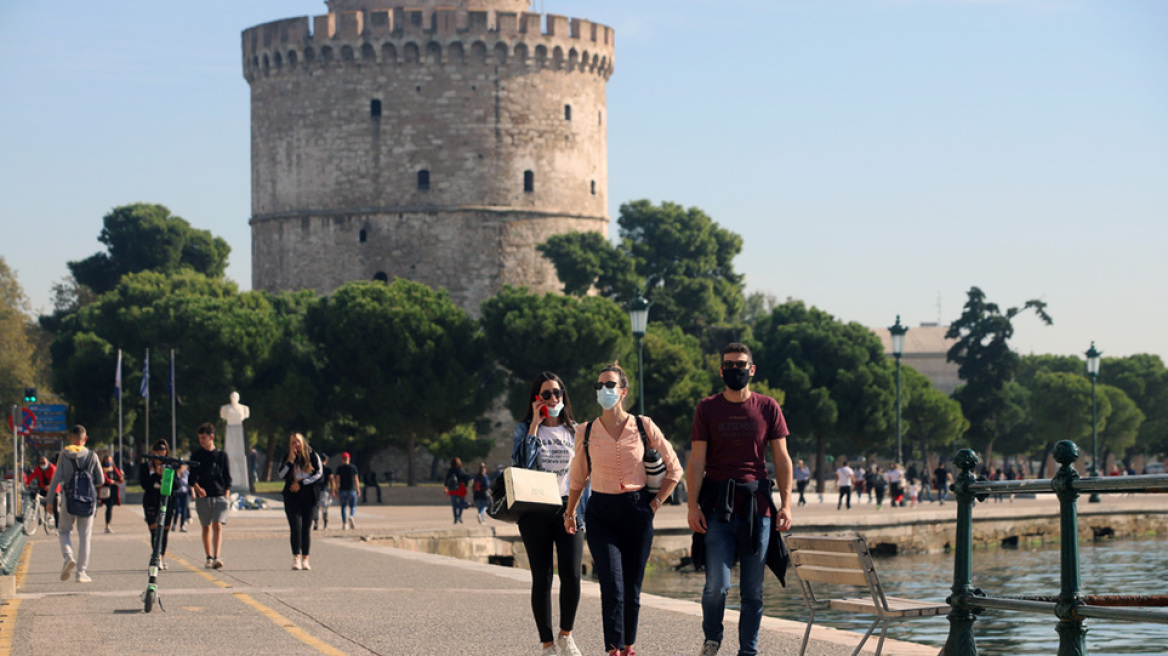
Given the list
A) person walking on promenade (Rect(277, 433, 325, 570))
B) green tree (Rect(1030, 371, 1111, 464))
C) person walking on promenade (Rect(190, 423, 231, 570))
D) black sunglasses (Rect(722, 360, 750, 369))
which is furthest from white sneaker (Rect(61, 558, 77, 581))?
green tree (Rect(1030, 371, 1111, 464))

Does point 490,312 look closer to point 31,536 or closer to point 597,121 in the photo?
point 597,121

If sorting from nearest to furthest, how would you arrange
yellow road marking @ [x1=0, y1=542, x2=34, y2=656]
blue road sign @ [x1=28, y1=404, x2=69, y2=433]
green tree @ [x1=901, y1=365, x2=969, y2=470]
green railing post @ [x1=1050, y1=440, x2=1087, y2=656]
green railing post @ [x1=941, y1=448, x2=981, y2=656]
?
green railing post @ [x1=1050, y1=440, x2=1087, y2=656]
green railing post @ [x1=941, y1=448, x2=981, y2=656]
yellow road marking @ [x1=0, y1=542, x2=34, y2=656]
blue road sign @ [x1=28, y1=404, x2=69, y2=433]
green tree @ [x1=901, y1=365, x2=969, y2=470]

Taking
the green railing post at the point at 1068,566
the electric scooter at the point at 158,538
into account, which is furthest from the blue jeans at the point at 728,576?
the electric scooter at the point at 158,538

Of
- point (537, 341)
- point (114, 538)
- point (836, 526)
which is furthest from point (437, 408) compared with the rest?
point (114, 538)

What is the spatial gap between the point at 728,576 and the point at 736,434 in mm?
681

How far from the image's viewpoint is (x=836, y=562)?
7488 millimetres

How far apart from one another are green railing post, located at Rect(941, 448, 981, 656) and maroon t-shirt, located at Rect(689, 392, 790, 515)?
1103mm

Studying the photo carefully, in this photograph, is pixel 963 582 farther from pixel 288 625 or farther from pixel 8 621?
pixel 8 621

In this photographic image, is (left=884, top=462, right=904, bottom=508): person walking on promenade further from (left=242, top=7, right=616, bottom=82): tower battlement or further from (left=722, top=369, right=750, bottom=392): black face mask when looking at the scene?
(left=722, top=369, right=750, bottom=392): black face mask

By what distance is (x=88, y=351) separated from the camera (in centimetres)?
5078

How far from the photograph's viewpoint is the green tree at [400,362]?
145 ft

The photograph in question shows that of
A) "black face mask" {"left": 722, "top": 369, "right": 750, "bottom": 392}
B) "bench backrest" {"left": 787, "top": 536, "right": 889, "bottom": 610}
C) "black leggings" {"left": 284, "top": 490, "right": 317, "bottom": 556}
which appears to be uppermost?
"black face mask" {"left": 722, "top": 369, "right": 750, "bottom": 392}

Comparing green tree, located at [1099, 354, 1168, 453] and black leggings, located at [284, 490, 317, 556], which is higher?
green tree, located at [1099, 354, 1168, 453]

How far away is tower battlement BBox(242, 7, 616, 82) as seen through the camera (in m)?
55.7
